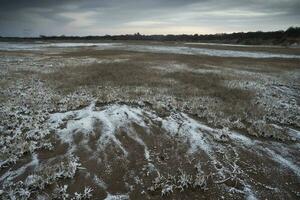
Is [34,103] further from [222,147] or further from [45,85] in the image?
[222,147]

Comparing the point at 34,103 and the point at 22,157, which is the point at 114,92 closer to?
the point at 34,103

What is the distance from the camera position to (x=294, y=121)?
1170 centimetres

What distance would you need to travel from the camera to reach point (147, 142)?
927 cm

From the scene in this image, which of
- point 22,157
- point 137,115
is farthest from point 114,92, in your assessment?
point 22,157

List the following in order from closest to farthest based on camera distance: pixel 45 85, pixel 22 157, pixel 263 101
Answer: pixel 22 157 < pixel 263 101 < pixel 45 85

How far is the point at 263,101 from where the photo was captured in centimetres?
1462

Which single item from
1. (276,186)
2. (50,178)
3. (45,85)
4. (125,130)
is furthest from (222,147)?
(45,85)

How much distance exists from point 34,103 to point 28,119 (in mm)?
2464

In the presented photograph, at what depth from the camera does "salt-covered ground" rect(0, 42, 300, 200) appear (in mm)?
6926

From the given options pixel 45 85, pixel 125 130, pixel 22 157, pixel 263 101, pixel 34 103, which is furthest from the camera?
pixel 45 85

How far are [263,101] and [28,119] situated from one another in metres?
12.8

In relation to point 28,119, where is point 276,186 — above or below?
below

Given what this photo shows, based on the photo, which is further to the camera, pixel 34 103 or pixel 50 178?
pixel 34 103

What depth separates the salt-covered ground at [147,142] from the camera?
273 inches
